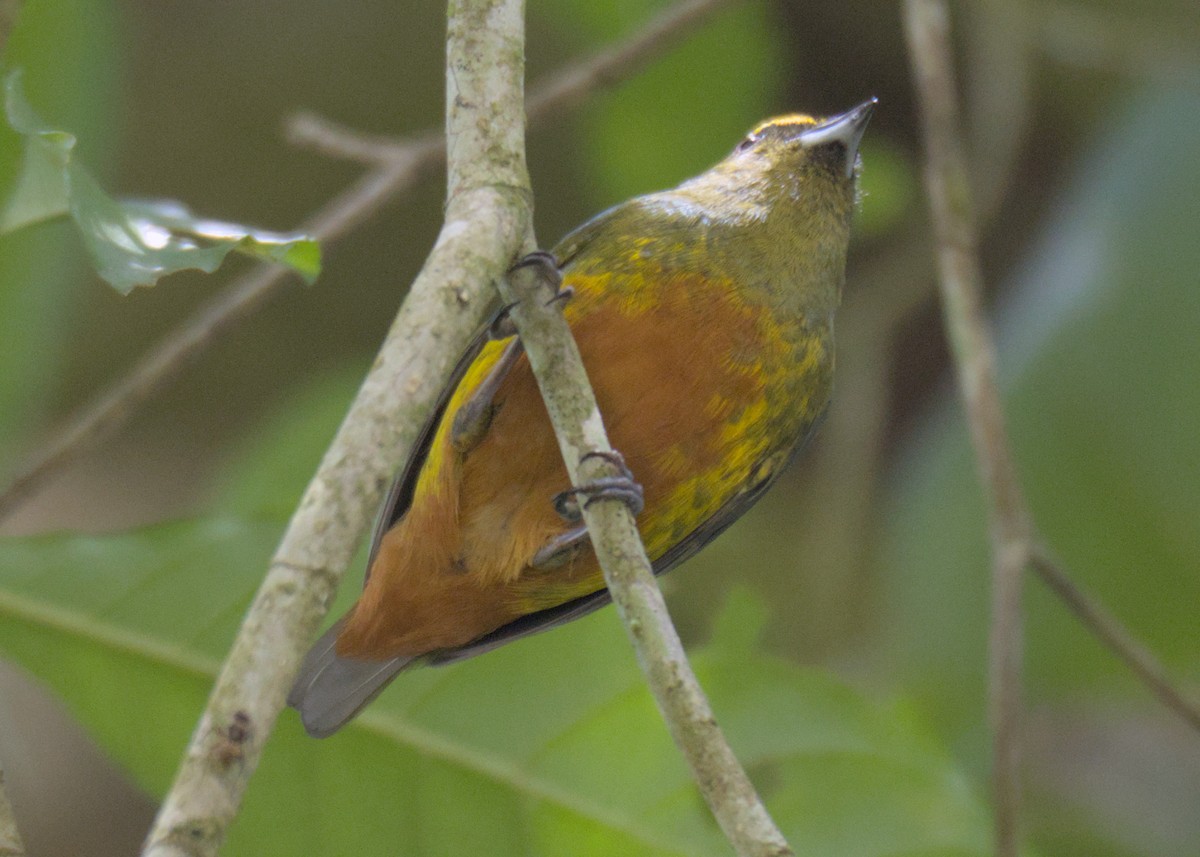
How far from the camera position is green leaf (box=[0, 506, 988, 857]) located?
2094mm

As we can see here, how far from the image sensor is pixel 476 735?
2.15 m

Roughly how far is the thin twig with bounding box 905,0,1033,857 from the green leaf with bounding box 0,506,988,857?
0.49 feet

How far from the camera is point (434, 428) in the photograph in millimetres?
2164

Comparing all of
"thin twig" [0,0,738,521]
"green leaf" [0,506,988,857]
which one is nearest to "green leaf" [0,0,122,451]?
"thin twig" [0,0,738,521]

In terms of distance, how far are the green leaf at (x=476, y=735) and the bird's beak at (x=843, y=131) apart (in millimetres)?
794

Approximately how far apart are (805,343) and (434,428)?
600mm

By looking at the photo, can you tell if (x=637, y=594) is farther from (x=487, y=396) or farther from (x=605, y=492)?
(x=487, y=396)

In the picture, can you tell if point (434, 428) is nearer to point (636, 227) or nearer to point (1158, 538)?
point (636, 227)

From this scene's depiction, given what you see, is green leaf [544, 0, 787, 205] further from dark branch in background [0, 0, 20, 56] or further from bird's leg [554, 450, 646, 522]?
dark branch in background [0, 0, 20, 56]

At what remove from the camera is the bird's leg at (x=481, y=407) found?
76.5 inches

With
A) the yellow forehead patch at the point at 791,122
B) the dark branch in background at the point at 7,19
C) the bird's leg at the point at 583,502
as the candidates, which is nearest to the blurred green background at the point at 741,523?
the bird's leg at the point at 583,502

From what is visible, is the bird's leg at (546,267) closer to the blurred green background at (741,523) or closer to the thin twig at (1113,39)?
the blurred green background at (741,523)

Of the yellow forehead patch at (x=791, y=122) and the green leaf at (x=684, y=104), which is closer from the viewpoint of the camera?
the yellow forehead patch at (x=791, y=122)

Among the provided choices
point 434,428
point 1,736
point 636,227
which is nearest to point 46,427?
point 1,736
